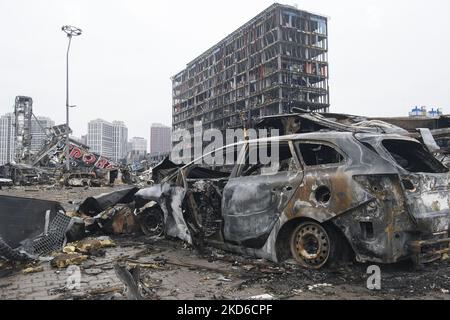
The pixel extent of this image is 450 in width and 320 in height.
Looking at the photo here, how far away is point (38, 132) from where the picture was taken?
197 ft

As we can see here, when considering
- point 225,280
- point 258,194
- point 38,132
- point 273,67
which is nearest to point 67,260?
point 225,280

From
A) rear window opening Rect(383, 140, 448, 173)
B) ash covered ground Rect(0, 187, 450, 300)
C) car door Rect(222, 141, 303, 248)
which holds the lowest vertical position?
ash covered ground Rect(0, 187, 450, 300)

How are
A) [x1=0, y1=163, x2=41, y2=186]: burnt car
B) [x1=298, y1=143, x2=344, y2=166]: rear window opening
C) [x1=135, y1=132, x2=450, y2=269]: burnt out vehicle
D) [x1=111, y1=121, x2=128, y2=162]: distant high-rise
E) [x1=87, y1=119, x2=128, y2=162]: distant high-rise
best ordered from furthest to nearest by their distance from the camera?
[x1=111, y1=121, x2=128, y2=162]: distant high-rise
[x1=87, y1=119, x2=128, y2=162]: distant high-rise
[x1=0, y1=163, x2=41, y2=186]: burnt car
[x1=298, y1=143, x2=344, y2=166]: rear window opening
[x1=135, y1=132, x2=450, y2=269]: burnt out vehicle

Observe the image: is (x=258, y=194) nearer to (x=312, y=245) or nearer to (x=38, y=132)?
(x=312, y=245)

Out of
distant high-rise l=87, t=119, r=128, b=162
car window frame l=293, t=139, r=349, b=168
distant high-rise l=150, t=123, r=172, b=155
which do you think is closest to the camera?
car window frame l=293, t=139, r=349, b=168

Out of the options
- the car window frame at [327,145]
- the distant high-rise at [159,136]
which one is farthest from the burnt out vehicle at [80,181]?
the distant high-rise at [159,136]

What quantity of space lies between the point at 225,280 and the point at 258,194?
3.81 feet

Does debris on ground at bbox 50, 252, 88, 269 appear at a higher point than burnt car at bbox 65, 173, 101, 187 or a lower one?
lower

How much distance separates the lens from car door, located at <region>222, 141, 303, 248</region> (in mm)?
4609

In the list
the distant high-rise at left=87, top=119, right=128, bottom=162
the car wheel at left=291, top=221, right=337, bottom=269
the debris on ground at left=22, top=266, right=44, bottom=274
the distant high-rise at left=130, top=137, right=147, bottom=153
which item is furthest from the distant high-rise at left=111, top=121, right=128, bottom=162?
the car wheel at left=291, top=221, right=337, bottom=269

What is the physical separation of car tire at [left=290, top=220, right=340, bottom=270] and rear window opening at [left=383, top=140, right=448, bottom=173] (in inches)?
53.8

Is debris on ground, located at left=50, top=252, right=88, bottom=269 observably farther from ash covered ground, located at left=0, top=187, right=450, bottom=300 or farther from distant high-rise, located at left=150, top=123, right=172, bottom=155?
distant high-rise, located at left=150, top=123, right=172, bottom=155
